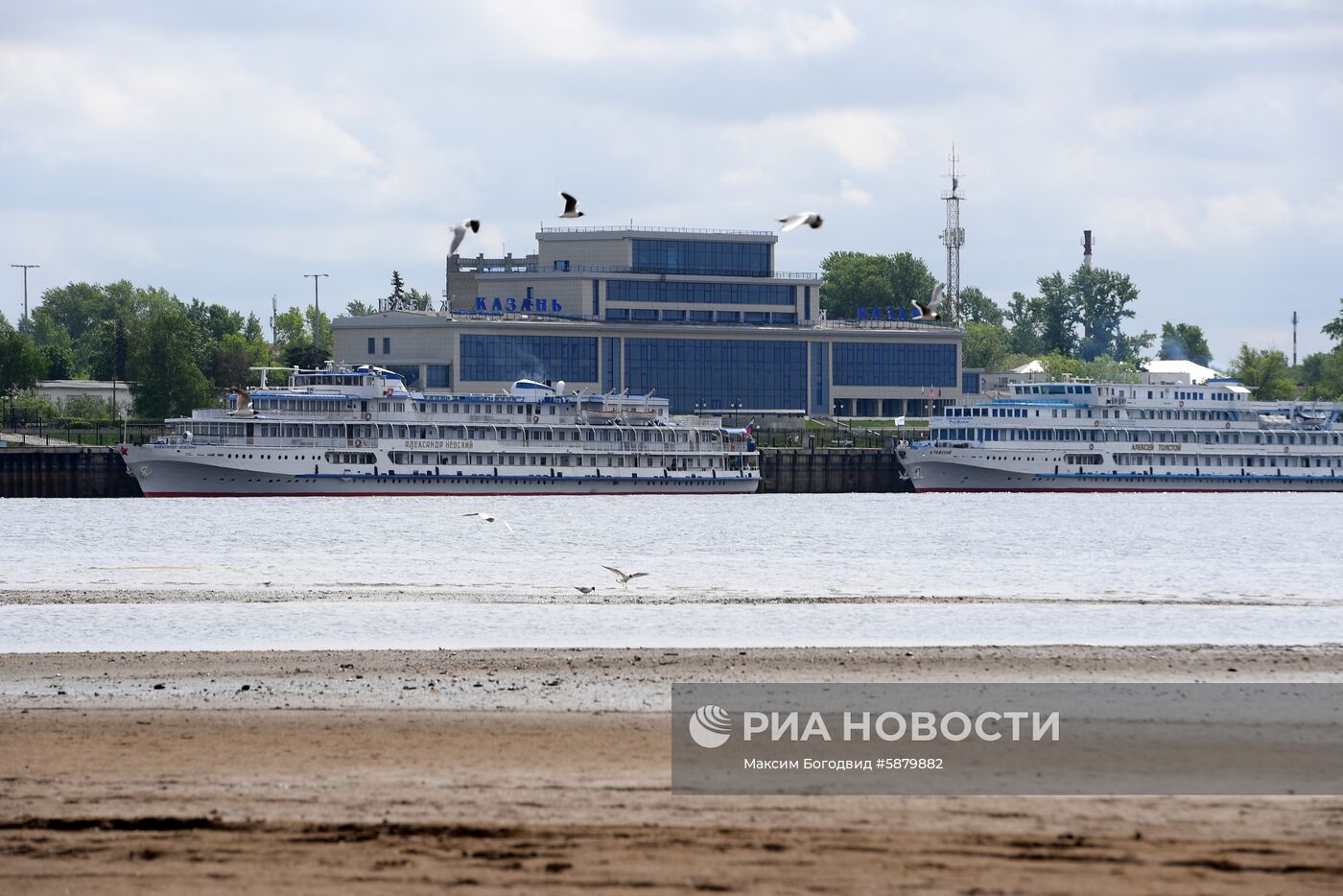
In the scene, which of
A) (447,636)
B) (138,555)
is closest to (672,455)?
(138,555)

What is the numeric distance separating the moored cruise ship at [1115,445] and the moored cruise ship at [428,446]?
13.2m

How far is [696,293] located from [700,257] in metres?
3.41

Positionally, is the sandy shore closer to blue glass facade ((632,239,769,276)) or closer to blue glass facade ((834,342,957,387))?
blue glass facade ((632,239,769,276))

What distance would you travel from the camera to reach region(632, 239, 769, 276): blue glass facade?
15375cm

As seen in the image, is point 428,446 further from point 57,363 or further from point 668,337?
point 57,363

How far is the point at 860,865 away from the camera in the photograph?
57.5 ft

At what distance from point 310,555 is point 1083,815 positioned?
1574 inches

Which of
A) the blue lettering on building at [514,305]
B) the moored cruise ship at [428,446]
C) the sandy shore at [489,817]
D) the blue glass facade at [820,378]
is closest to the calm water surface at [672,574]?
the moored cruise ship at [428,446]

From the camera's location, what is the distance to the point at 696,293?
154 m

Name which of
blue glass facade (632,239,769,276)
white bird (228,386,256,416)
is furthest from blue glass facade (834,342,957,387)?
white bird (228,386,256,416)

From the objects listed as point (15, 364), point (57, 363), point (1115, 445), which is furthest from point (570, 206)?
point (57, 363)

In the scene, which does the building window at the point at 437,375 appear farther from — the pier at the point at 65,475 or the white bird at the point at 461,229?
the white bird at the point at 461,229

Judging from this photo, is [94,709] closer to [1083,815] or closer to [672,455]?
[1083,815]

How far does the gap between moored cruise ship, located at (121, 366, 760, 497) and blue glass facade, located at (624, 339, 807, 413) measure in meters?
33.8
